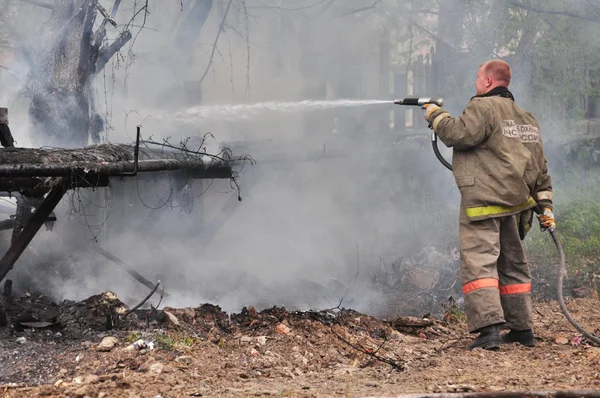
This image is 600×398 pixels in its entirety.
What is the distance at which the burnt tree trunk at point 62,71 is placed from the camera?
728 centimetres

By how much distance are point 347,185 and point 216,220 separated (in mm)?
2687

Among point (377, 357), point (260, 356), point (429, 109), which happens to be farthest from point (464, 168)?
point (260, 356)

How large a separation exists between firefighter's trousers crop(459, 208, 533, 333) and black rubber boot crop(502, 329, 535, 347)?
49mm

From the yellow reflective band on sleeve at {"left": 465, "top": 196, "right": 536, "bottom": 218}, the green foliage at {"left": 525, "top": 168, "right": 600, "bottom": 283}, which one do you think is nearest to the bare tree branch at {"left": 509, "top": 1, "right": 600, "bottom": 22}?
the green foliage at {"left": 525, "top": 168, "right": 600, "bottom": 283}

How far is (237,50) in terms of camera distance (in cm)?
1505

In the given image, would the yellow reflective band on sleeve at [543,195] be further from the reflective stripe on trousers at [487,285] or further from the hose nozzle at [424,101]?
the hose nozzle at [424,101]

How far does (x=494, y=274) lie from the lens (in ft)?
14.5

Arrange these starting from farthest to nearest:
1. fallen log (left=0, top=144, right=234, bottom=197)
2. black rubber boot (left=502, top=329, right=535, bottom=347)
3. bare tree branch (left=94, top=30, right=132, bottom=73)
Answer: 1. bare tree branch (left=94, top=30, right=132, bottom=73)
2. black rubber boot (left=502, top=329, right=535, bottom=347)
3. fallen log (left=0, top=144, right=234, bottom=197)

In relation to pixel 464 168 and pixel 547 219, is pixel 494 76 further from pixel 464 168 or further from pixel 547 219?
pixel 547 219

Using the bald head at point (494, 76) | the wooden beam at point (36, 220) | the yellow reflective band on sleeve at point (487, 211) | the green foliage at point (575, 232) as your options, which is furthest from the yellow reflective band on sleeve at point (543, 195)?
the wooden beam at point (36, 220)

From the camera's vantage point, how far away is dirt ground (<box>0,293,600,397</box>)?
3.21 m

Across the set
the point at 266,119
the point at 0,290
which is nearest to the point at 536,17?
the point at 266,119

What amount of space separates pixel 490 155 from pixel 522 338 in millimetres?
1331

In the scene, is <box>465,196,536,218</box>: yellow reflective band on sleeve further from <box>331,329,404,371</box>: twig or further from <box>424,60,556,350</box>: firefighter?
<box>331,329,404,371</box>: twig
